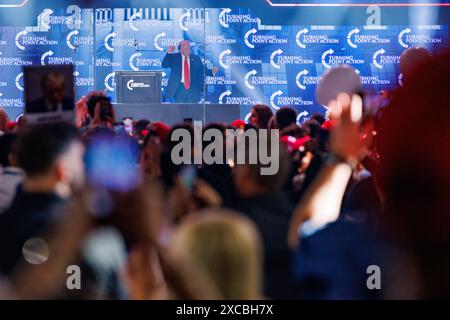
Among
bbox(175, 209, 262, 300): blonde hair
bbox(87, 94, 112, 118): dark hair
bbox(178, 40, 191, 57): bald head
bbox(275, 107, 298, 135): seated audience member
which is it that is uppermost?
bbox(178, 40, 191, 57): bald head

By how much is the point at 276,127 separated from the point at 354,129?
149 centimetres

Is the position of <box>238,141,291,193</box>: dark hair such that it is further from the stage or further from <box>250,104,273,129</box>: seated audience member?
the stage

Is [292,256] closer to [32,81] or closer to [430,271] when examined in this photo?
[430,271]

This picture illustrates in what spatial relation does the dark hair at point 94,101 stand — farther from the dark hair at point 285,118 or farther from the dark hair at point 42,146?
the dark hair at point 42,146

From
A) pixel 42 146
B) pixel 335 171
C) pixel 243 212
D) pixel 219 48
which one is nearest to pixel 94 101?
pixel 42 146

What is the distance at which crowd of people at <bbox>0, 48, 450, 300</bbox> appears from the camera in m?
0.97

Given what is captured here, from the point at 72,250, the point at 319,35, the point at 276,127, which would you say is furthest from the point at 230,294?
the point at 319,35

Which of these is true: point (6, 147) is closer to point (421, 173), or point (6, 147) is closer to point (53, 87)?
point (53, 87)

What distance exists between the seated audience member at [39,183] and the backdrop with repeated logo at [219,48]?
5.69 meters

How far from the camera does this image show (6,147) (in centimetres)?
265

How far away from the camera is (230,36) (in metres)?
8.02

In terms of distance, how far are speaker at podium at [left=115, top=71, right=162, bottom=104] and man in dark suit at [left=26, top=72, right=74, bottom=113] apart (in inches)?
170

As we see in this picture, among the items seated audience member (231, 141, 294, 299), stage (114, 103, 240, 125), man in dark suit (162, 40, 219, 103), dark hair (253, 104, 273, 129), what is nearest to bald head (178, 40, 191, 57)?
man in dark suit (162, 40, 219, 103)

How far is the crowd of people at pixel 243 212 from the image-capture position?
3.17 feet
